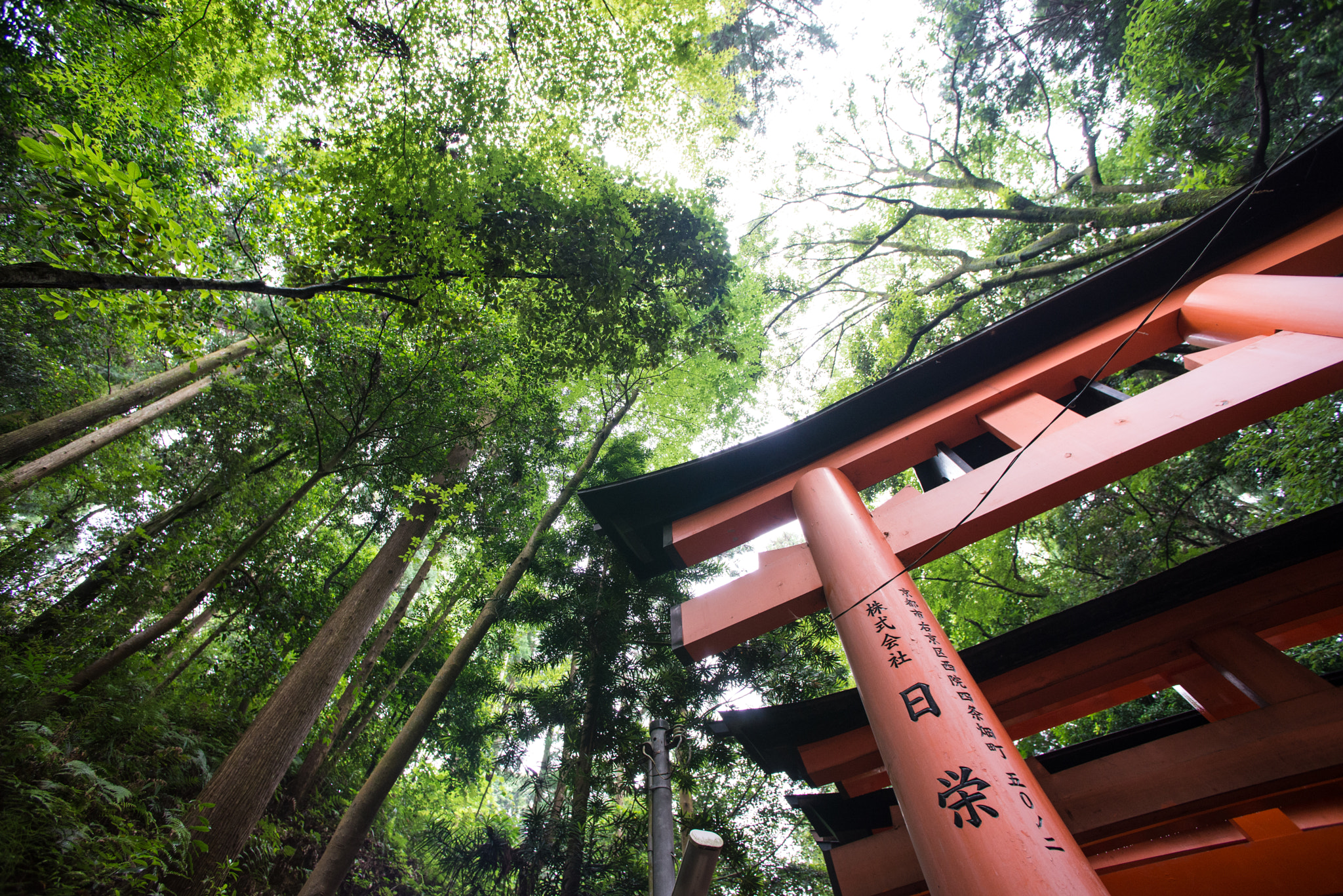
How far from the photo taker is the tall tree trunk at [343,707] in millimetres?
6382

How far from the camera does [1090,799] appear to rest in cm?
225

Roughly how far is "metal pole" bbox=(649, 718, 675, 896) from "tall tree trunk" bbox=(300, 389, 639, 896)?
2098mm

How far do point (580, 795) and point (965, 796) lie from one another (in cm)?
451

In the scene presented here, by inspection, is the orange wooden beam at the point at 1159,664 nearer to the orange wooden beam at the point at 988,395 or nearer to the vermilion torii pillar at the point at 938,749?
the orange wooden beam at the point at 988,395

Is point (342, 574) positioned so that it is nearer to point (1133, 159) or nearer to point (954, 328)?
point (954, 328)

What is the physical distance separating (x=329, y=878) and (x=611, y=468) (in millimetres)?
4821

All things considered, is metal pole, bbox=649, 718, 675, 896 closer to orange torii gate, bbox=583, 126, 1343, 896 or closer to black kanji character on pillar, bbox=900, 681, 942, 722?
orange torii gate, bbox=583, 126, 1343, 896

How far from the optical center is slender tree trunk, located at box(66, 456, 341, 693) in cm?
502

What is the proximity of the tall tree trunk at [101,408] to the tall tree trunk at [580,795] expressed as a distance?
→ 455cm

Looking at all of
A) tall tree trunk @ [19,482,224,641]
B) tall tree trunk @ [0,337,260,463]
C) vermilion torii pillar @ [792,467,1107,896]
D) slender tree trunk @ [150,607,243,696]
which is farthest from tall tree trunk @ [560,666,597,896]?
tall tree trunk @ [19,482,224,641]

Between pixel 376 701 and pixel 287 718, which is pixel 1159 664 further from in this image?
pixel 376 701

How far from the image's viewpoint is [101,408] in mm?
6898

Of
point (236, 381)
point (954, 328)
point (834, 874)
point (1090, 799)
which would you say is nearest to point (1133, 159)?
point (954, 328)

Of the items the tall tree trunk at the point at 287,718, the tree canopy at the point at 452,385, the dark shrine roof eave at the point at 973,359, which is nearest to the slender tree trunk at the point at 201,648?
the tree canopy at the point at 452,385
